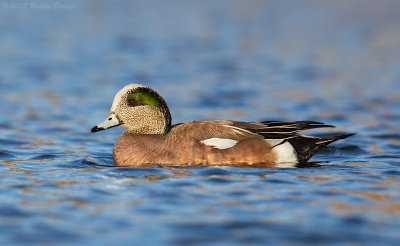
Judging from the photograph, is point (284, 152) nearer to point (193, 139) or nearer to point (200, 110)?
point (193, 139)

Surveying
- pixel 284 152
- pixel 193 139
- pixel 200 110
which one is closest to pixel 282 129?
pixel 284 152

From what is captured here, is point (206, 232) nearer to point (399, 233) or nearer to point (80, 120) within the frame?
point (399, 233)

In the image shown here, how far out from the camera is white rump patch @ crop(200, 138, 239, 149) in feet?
26.1

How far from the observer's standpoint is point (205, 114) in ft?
39.1

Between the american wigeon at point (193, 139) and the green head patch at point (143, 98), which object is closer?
the american wigeon at point (193, 139)

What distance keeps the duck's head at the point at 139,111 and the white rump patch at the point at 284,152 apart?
4.18ft

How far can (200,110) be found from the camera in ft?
39.8

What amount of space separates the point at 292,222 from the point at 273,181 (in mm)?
1423

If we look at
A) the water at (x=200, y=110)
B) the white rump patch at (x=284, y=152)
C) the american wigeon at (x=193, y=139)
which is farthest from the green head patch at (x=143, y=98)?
the white rump patch at (x=284, y=152)

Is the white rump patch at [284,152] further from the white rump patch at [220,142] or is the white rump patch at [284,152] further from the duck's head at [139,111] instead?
the duck's head at [139,111]

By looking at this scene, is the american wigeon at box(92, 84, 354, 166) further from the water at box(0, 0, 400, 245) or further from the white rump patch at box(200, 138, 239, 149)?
the water at box(0, 0, 400, 245)

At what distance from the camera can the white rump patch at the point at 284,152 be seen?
324 inches

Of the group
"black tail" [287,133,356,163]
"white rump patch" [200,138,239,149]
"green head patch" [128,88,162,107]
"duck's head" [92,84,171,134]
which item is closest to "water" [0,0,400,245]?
"black tail" [287,133,356,163]

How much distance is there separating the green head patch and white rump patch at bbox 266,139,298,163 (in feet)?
4.57
